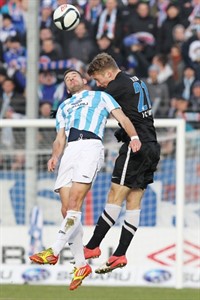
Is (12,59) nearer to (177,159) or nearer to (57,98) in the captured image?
(57,98)

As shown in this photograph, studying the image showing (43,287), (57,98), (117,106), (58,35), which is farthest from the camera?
(58,35)

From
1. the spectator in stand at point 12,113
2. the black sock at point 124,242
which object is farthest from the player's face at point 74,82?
the spectator in stand at point 12,113

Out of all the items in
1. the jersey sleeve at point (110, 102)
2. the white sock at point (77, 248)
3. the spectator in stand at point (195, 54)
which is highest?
the spectator in stand at point (195, 54)

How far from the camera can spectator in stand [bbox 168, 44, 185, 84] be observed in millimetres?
19312

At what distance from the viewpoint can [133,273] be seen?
16.4m

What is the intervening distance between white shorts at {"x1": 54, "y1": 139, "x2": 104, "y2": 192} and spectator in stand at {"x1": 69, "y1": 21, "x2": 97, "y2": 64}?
7.83 meters

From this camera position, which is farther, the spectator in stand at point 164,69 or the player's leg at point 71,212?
the spectator in stand at point 164,69

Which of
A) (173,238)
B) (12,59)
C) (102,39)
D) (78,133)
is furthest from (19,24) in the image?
(78,133)

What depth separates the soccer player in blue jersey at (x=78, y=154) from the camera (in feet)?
39.4

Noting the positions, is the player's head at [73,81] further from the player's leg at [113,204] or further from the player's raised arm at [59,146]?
the player's leg at [113,204]

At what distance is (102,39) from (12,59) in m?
1.94

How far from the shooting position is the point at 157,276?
53.8ft

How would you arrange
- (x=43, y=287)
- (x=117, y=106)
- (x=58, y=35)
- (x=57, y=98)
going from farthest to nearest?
(x=58, y=35)
(x=57, y=98)
(x=43, y=287)
(x=117, y=106)

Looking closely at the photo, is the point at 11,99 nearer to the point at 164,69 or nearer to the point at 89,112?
the point at 164,69
